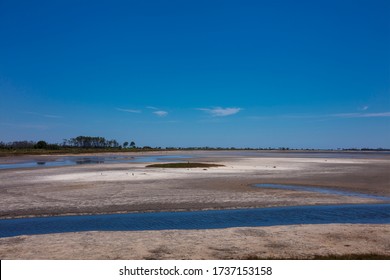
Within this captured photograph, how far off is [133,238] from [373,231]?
849cm

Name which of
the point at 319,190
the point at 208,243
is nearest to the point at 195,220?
the point at 208,243

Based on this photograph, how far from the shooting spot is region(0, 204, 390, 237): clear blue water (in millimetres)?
14249

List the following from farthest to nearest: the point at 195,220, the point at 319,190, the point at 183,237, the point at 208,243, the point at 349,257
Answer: the point at 319,190, the point at 195,220, the point at 183,237, the point at 208,243, the point at 349,257

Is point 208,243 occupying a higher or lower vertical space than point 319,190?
lower

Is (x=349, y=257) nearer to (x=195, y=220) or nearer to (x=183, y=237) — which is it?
(x=183, y=237)

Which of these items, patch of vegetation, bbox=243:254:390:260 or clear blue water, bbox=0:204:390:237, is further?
clear blue water, bbox=0:204:390:237

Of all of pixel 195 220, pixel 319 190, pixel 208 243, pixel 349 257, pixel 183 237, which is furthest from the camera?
pixel 319 190

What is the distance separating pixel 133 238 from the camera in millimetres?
11883

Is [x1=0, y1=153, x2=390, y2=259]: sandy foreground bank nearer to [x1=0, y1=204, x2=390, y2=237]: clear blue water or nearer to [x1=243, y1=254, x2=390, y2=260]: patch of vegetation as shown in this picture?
[x1=243, y1=254, x2=390, y2=260]: patch of vegetation

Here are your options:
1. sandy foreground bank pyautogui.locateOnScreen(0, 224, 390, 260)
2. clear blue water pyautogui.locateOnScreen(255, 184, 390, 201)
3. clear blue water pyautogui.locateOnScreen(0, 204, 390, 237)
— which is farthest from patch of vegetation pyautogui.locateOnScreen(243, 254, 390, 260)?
clear blue water pyautogui.locateOnScreen(255, 184, 390, 201)

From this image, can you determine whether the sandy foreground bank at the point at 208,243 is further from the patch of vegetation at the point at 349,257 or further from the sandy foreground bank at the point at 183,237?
the patch of vegetation at the point at 349,257

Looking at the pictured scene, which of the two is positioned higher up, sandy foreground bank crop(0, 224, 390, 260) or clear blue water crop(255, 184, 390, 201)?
clear blue water crop(255, 184, 390, 201)

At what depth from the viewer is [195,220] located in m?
15.5

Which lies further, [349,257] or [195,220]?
[195,220]
